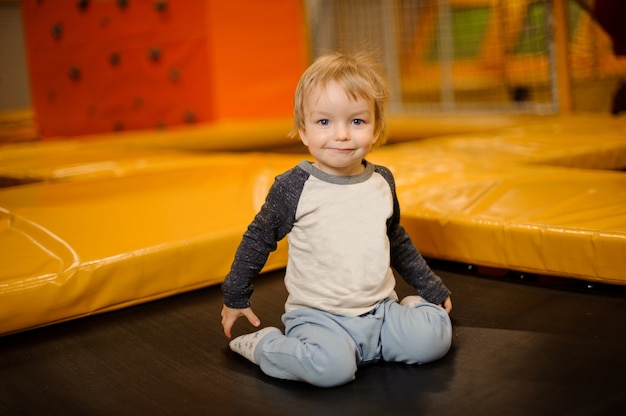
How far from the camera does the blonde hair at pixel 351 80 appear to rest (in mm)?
1201

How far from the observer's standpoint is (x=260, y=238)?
1.25 metres

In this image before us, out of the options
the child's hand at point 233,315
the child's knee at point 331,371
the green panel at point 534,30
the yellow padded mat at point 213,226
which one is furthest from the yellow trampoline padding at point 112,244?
the green panel at point 534,30

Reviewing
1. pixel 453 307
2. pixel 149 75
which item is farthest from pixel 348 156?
pixel 149 75

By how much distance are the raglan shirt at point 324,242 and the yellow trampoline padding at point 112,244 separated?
44 cm

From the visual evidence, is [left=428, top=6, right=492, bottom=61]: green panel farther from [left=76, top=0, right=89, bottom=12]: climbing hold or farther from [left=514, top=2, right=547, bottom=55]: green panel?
[left=76, top=0, right=89, bottom=12]: climbing hold

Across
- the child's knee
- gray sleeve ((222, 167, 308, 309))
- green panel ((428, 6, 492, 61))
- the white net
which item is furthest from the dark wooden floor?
green panel ((428, 6, 492, 61))

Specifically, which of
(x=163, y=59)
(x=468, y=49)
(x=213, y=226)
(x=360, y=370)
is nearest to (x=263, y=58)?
(x=163, y=59)

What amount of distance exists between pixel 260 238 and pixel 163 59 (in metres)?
3.59

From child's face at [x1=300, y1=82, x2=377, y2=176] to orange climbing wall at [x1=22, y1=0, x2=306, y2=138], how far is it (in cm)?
335

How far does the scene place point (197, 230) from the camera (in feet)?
5.73

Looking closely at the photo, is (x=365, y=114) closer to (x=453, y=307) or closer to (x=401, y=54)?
(x=453, y=307)

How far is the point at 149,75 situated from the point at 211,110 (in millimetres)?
531

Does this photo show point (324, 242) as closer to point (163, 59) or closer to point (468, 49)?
point (163, 59)

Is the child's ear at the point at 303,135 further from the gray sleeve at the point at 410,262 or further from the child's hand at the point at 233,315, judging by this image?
the child's hand at the point at 233,315
